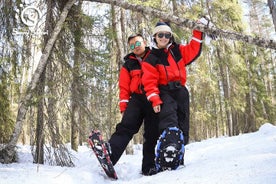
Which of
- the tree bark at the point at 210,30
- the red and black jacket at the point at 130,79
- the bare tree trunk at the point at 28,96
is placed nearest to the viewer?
the tree bark at the point at 210,30

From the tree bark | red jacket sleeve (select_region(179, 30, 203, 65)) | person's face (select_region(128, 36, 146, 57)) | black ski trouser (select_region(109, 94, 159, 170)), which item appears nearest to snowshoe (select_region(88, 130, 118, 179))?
black ski trouser (select_region(109, 94, 159, 170))

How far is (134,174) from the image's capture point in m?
3.39

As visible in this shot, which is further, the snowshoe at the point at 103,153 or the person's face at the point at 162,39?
the person's face at the point at 162,39

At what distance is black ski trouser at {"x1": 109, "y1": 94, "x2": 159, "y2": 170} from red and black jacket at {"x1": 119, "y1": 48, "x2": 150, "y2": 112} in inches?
3.0

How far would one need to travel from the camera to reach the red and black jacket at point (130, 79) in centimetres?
342

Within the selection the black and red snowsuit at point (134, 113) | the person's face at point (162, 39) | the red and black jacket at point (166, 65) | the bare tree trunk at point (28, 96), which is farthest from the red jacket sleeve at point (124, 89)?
the bare tree trunk at point (28, 96)

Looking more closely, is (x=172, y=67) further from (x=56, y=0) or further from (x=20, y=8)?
(x=20, y=8)

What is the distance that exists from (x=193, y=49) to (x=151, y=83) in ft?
2.37

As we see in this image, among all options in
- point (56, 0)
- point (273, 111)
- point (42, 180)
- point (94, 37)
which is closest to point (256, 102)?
point (273, 111)

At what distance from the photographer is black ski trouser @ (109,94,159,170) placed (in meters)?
3.27

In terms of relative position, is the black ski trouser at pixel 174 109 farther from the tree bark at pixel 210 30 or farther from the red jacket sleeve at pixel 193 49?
the tree bark at pixel 210 30

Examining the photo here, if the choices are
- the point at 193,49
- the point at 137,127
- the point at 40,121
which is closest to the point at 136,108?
the point at 137,127

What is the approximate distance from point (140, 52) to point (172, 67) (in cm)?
53

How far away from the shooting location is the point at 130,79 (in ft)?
11.6
